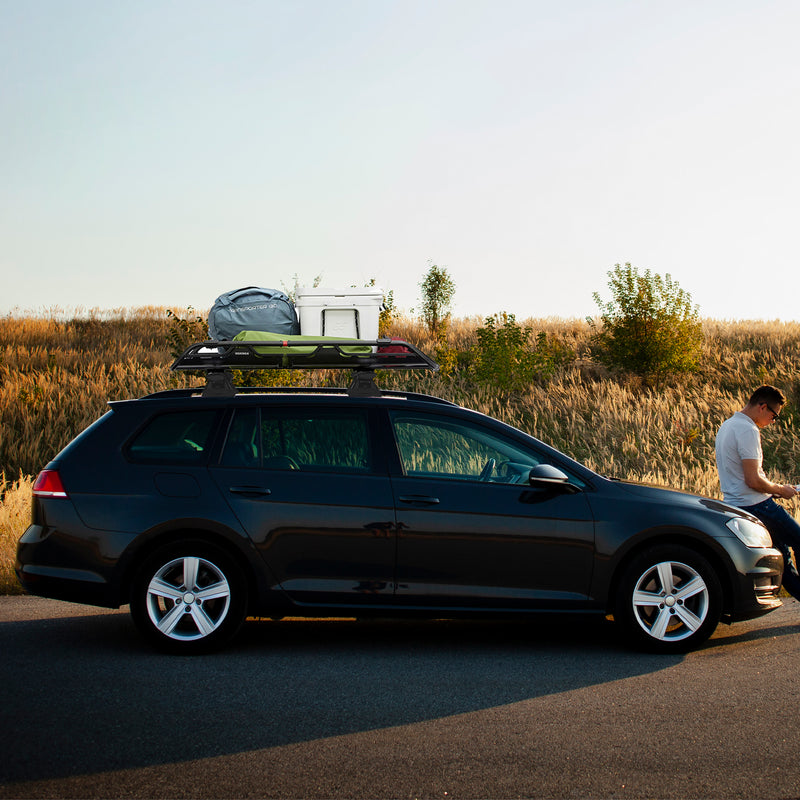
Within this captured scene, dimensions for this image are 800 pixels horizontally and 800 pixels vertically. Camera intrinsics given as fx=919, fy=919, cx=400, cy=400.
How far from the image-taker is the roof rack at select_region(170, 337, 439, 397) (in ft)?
21.5

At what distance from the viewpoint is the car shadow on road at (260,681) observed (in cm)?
444

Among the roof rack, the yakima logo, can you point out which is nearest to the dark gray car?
the roof rack

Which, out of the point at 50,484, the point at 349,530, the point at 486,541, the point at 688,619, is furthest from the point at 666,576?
the point at 50,484

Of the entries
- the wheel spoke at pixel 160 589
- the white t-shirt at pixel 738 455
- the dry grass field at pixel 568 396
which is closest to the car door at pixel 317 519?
the wheel spoke at pixel 160 589

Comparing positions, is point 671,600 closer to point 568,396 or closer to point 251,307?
point 251,307

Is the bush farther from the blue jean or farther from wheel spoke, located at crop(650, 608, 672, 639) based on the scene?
wheel spoke, located at crop(650, 608, 672, 639)

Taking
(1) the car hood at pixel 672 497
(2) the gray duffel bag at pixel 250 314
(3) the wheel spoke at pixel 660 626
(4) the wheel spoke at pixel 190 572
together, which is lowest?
(3) the wheel spoke at pixel 660 626

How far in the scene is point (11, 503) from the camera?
427 inches

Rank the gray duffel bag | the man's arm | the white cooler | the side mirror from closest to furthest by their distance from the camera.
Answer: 1. the side mirror
2. the man's arm
3. the gray duffel bag
4. the white cooler

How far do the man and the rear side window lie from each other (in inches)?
162

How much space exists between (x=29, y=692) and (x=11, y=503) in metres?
6.16

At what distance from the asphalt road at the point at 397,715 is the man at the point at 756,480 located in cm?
83

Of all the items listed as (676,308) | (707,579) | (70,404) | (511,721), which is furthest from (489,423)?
(676,308)

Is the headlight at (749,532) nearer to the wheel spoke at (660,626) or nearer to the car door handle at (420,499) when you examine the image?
the wheel spoke at (660,626)
